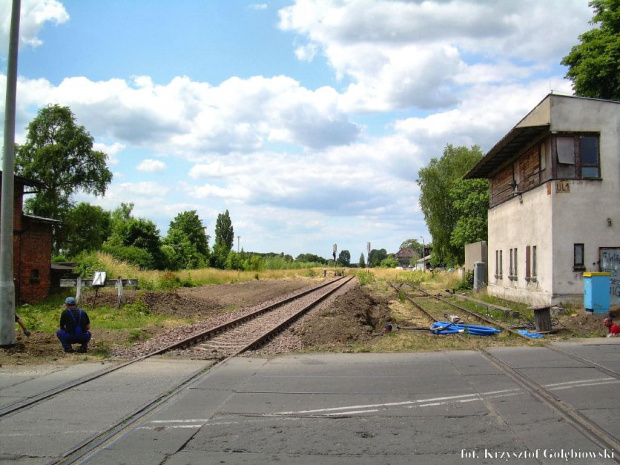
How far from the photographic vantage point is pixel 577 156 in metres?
19.4

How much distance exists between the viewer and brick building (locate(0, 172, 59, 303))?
2119cm

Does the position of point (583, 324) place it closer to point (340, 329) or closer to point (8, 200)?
point (340, 329)

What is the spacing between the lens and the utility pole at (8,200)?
11.2 metres

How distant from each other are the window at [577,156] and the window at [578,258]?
2.40 m

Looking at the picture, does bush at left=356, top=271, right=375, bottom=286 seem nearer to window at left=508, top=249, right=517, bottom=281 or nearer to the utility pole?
window at left=508, top=249, right=517, bottom=281

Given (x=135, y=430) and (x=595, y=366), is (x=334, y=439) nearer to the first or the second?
(x=135, y=430)

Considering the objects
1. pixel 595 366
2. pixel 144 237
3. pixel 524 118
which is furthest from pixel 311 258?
pixel 595 366

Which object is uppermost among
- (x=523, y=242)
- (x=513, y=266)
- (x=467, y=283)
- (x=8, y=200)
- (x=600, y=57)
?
(x=600, y=57)

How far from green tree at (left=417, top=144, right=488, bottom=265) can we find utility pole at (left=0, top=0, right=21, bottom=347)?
182ft

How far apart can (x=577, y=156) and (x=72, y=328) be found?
1677 centimetres

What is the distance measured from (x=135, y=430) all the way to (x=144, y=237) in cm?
4741

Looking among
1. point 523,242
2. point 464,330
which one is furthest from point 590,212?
point 464,330

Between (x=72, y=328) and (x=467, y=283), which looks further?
(x=467, y=283)

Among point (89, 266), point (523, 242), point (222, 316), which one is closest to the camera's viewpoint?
point (222, 316)
